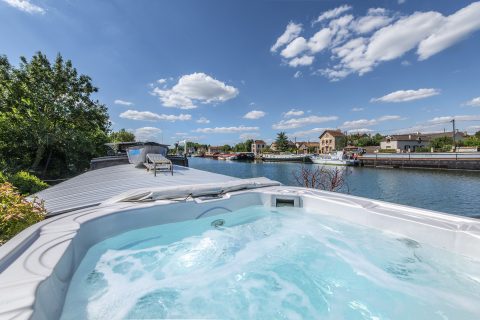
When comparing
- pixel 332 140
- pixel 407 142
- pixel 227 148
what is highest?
pixel 227 148

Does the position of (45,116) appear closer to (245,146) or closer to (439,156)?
(439,156)

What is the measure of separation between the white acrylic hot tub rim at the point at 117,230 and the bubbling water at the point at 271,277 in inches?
5.5

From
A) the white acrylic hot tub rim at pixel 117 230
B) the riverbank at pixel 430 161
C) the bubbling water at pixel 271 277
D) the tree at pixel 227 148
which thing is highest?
the tree at pixel 227 148

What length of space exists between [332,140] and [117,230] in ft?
190

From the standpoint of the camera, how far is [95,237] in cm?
250

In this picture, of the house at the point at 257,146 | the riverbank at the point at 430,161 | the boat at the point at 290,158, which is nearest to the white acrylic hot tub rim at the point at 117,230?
the riverbank at the point at 430,161

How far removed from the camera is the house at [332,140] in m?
53.6

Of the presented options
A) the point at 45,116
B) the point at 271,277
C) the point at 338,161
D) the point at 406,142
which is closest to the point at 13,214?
the point at 271,277

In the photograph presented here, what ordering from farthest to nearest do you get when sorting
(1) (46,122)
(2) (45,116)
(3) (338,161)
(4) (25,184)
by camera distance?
(3) (338,161) → (2) (45,116) → (1) (46,122) → (4) (25,184)

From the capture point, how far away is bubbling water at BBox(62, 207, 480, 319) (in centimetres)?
170

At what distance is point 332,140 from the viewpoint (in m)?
54.3

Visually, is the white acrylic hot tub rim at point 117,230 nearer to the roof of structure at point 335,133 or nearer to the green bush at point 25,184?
the green bush at point 25,184

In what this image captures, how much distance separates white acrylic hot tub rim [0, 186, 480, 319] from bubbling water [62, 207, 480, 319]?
140 millimetres

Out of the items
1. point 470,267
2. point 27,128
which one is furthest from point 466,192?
point 27,128
